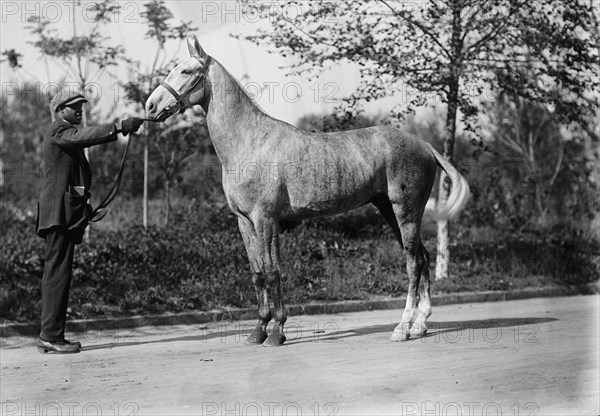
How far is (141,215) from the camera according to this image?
58.4 feet

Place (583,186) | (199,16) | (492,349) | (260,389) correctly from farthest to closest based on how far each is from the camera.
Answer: (583,186), (199,16), (492,349), (260,389)

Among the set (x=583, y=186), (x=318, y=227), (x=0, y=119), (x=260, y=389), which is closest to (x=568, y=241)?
(x=318, y=227)

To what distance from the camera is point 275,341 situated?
29.9ft

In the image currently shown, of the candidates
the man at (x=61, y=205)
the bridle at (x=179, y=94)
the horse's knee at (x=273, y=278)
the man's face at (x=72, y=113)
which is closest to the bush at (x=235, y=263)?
the man at (x=61, y=205)

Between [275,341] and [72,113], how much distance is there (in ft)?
9.80

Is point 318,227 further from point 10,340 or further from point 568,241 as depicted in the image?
point 10,340

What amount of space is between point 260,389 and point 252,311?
4.85 meters

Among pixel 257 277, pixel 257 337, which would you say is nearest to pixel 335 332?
pixel 257 337

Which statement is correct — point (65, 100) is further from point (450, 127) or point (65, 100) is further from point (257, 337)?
point (450, 127)

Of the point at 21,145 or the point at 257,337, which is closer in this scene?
the point at 257,337

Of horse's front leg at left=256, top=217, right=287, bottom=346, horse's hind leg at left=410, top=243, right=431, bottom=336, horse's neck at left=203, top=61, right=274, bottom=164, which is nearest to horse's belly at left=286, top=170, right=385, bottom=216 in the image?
horse's front leg at left=256, top=217, right=287, bottom=346

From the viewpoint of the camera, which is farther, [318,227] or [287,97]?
[318,227]

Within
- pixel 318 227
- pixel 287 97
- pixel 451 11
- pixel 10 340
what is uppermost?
pixel 451 11

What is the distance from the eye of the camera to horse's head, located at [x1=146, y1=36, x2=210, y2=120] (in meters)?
8.77
